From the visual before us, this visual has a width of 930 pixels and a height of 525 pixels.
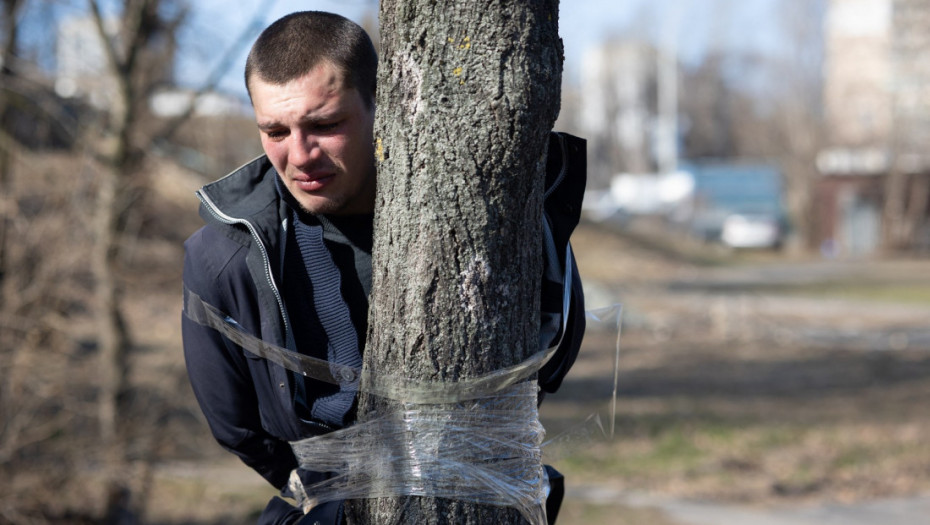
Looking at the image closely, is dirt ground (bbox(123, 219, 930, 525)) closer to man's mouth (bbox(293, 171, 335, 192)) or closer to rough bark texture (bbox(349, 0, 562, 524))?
rough bark texture (bbox(349, 0, 562, 524))

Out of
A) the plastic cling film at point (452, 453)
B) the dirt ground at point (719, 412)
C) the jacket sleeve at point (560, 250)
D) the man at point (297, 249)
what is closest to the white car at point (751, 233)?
the dirt ground at point (719, 412)

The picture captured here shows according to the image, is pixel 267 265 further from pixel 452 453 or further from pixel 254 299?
pixel 452 453

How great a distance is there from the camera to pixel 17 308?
5.98 metres

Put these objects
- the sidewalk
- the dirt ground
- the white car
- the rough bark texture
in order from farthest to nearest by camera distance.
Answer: the white car, the dirt ground, the sidewalk, the rough bark texture

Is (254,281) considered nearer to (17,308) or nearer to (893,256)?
(17,308)

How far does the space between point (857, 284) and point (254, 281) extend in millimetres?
24952

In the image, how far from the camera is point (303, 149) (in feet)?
6.33

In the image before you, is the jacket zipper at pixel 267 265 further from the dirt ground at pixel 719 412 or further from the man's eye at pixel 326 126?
the dirt ground at pixel 719 412

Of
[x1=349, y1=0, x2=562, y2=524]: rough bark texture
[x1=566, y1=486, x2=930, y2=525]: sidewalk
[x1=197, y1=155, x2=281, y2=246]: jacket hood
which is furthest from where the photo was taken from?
[x1=566, y1=486, x2=930, y2=525]: sidewalk

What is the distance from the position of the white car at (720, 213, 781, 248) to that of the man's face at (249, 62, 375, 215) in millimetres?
39375

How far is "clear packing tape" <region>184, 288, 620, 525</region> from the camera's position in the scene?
185cm

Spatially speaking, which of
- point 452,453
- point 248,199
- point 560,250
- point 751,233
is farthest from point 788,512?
point 751,233

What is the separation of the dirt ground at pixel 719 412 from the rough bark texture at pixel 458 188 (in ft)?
1.59

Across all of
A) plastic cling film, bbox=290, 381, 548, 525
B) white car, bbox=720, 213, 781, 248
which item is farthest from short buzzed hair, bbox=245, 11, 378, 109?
white car, bbox=720, 213, 781, 248
